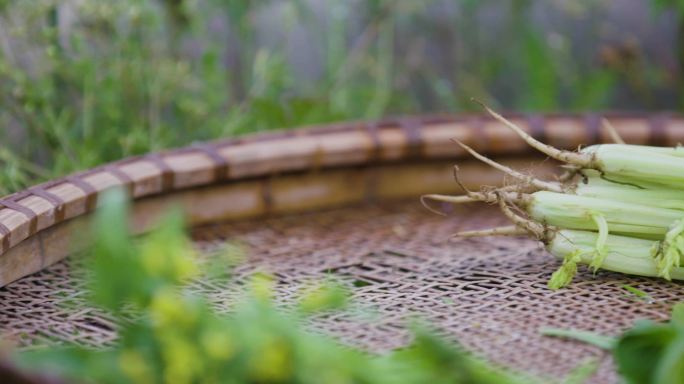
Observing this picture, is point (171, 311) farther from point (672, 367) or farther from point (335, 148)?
point (335, 148)

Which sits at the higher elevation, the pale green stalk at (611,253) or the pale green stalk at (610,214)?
the pale green stalk at (610,214)

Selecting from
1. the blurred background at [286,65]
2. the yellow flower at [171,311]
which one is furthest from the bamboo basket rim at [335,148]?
the yellow flower at [171,311]

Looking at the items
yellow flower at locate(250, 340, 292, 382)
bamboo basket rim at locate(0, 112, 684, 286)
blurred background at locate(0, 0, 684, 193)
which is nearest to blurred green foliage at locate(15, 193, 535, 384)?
yellow flower at locate(250, 340, 292, 382)

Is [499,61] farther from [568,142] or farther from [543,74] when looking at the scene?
[568,142]

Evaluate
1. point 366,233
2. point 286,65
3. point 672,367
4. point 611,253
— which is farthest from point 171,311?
point 286,65

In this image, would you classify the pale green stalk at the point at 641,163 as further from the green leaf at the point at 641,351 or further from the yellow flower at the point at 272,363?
the yellow flower at the point at 272,363
